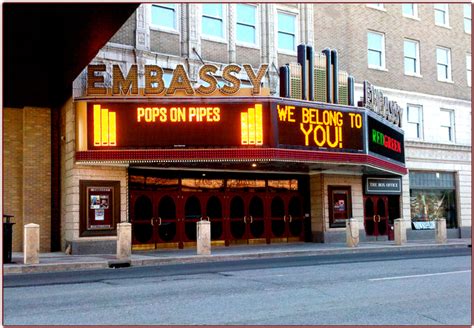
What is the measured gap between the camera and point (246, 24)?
26.2 m

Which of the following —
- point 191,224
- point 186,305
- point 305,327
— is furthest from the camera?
point 191,224

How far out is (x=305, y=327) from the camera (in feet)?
25.8

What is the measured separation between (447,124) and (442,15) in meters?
6.16

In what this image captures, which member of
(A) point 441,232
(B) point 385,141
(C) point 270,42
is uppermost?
(C) point 270,42

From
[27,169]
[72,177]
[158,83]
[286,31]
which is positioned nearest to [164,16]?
[158,83]

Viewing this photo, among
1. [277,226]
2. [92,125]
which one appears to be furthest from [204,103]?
[277,226]

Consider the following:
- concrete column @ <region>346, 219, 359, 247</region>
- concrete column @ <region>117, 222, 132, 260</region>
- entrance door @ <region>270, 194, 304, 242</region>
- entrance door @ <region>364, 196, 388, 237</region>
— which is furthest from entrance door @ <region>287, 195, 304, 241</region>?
concrete column @ <region>117, 222, 132, 260</region>

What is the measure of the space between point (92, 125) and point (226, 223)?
768cm

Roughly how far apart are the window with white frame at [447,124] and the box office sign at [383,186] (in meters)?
5.01

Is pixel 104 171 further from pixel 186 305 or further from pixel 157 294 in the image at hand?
pixel 186 305

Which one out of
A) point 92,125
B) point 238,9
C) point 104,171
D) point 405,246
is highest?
point 238,9

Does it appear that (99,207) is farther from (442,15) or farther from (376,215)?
(442,15)

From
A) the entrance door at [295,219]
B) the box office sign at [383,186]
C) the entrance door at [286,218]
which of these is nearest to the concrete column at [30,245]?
the entrance door at [286,218]

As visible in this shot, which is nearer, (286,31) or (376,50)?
(286,31)
